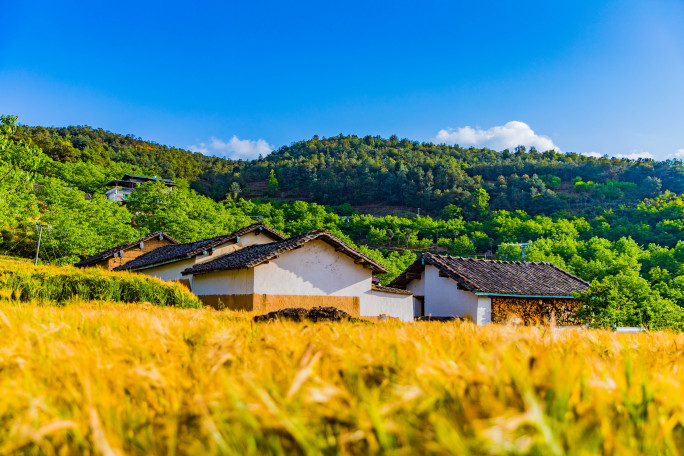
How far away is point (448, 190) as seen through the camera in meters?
118

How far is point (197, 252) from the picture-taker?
89.9 ft

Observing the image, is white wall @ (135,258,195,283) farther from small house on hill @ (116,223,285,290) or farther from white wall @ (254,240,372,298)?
white wall @ (254,240,372,298)

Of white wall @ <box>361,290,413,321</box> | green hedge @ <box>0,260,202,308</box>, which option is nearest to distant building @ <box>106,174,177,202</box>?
white wall @ <box>361,290,413,321</box>

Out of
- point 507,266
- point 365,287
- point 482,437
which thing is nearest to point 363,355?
point 482,437

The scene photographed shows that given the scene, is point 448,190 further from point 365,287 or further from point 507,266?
point 365,287

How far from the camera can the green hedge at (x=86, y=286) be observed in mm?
12602

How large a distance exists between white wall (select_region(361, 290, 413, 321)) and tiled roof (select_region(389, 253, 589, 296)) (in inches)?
121

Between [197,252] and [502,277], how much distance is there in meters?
18.7

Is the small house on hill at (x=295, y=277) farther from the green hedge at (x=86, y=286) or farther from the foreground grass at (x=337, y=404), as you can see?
the foreground grass at (x=337, y=404)

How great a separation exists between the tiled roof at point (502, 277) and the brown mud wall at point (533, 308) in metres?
0.69

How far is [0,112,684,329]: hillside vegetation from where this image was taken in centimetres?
3992

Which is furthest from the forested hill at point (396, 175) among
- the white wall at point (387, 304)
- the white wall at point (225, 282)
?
Result: the white wall at point (387, 304)

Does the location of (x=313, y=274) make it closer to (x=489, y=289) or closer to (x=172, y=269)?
(x=489, y=289)

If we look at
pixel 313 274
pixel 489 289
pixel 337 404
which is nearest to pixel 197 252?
pixel 313 274
